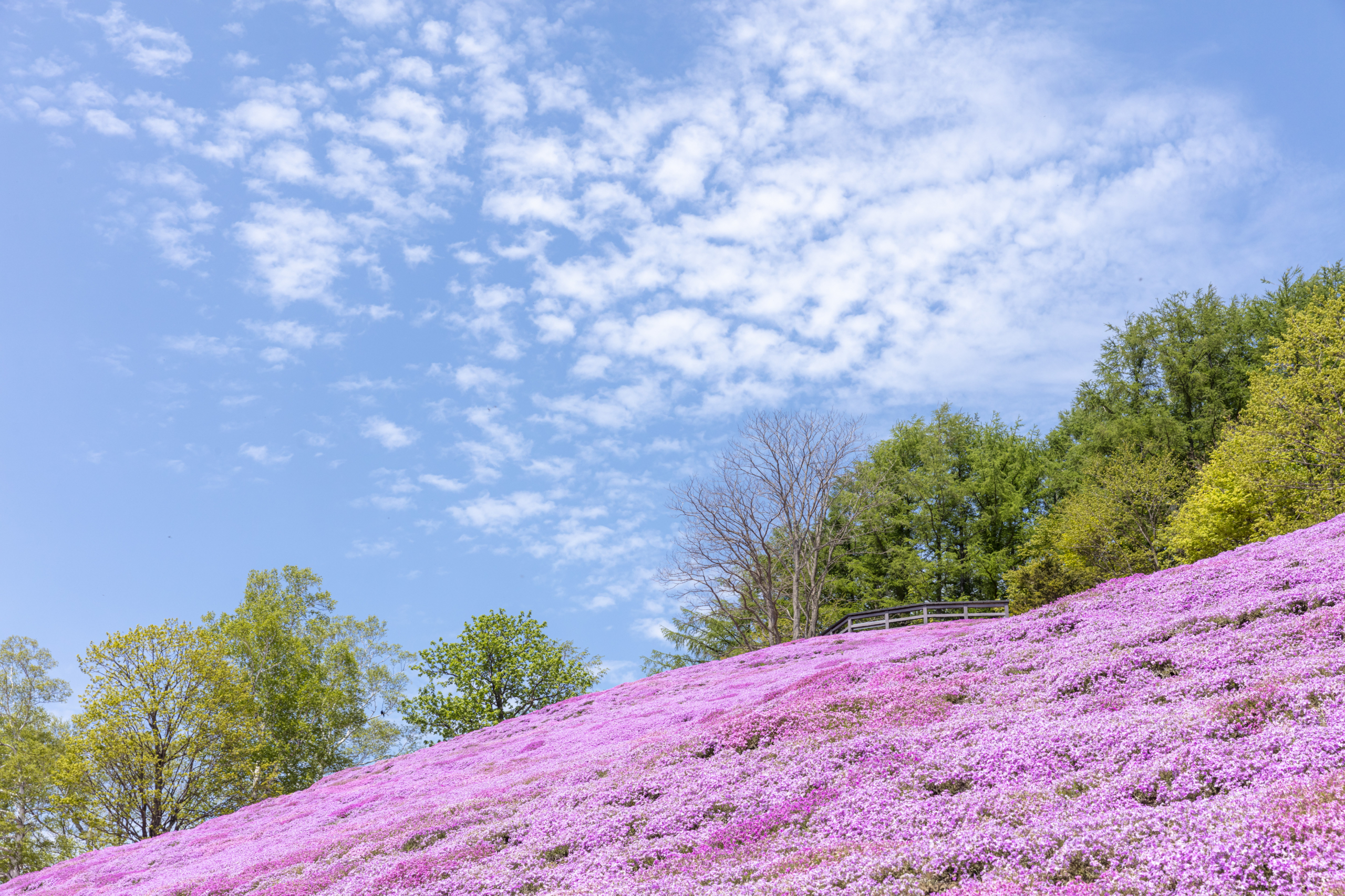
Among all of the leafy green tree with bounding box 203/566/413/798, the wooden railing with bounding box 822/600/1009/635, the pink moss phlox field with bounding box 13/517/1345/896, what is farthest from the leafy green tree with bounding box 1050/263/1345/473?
the leafy green tree with bounding box 203/566/413/798

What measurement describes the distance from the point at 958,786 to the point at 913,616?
87.5 feet

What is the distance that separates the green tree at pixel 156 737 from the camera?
106 ft

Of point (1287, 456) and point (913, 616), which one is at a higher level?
point (1287, 456)

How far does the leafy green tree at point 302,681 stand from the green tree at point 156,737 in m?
5.22

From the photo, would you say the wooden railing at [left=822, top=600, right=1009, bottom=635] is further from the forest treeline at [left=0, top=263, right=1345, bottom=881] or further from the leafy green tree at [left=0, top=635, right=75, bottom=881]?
→ the leafy green tree at [left=0, top=635, right=75, bottom=881]

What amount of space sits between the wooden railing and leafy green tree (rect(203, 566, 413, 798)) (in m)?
31.9

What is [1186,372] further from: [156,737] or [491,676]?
[156,737]

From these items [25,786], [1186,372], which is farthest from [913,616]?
[25,786]

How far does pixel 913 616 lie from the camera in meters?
33.1

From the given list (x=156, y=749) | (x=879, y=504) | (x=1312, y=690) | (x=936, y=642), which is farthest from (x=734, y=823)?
(x=879, y=504)

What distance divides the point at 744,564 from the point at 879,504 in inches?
382

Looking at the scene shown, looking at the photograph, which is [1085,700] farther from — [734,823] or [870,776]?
[734,823]

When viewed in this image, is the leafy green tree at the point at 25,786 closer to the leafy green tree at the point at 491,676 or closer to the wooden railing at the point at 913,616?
the leafy green tree at the point at 491,676

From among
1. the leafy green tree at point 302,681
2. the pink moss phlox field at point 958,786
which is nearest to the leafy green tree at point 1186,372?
the pink moss phlox field at point 958,786
